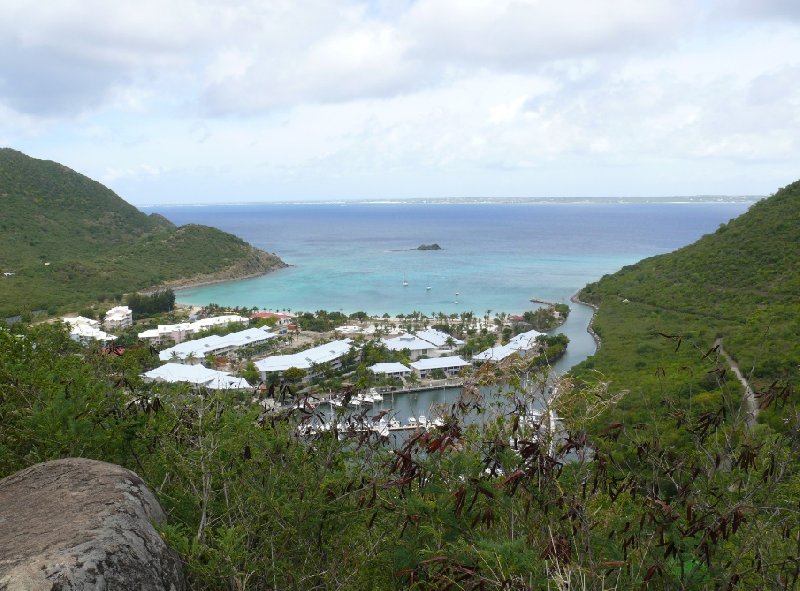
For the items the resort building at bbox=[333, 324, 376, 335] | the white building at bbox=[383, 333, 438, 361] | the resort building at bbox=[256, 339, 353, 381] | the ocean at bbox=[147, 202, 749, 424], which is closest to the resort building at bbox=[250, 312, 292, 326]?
the resort building at bbox=[333, 324, 376, 335]

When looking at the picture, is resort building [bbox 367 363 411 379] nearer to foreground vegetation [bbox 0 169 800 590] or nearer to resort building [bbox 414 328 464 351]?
resort building [bbox 414 328 464 351]

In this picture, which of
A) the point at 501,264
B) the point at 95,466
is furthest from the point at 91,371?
the point at 501,264

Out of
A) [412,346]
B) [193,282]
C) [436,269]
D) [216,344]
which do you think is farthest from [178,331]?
[436,269]

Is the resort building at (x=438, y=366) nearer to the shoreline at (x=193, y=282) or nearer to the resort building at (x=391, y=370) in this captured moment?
the resort building at (x=391, y=370)

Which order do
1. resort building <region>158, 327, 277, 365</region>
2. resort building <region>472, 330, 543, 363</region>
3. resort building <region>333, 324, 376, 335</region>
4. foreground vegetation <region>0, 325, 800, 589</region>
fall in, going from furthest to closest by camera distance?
1. resort building <region>333, 324, 376, 335</region>
2. resort building <region>158, 327, 277, 365</region>
3. resort building <region>472, 330, 543, 363</region>
4. foreground vegetation <region>0, 325, 800, 589</region>

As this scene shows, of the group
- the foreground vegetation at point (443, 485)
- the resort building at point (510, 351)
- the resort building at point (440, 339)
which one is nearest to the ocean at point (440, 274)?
the foreground vegetation at point (443, 485)

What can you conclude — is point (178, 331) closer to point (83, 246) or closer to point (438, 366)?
point (438, 366)
